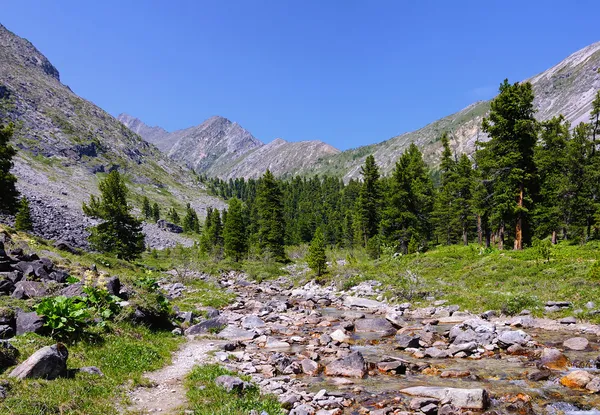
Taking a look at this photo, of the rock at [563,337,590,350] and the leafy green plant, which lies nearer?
the leafy green plant

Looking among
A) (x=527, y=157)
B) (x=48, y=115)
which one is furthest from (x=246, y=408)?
(x=48, y=115)

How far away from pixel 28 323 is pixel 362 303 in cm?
2110

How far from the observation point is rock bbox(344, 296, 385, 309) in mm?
26223

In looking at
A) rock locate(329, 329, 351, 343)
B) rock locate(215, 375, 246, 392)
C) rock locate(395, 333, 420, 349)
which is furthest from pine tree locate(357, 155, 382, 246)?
rock locate(215, 375, 246, 392)

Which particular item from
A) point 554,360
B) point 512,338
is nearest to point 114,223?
point 512,338

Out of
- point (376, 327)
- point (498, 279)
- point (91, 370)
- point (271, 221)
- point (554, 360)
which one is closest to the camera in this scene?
point (91, 370)

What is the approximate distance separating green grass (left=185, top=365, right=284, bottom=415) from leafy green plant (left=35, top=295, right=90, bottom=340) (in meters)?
3.99

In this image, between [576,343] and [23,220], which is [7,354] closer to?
[576,343]

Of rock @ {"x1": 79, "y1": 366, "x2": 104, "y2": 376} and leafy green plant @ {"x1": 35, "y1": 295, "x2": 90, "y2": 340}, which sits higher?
leafy green plant @ {"x1": 35, "y1": 295, "x2": 90, "y2": 340}

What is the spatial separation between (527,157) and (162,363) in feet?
110

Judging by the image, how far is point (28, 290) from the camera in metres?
14.3

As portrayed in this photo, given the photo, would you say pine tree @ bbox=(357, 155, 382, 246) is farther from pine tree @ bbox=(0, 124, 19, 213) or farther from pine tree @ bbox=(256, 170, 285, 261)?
pine tree @ bbox=(0, 124, 19, 213)

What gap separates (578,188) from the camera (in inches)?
1534

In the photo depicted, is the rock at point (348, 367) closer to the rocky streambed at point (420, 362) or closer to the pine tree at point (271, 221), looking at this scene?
the rocky streambed at point (420, 362)
